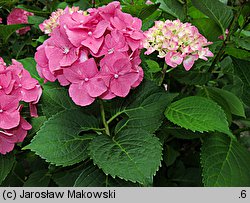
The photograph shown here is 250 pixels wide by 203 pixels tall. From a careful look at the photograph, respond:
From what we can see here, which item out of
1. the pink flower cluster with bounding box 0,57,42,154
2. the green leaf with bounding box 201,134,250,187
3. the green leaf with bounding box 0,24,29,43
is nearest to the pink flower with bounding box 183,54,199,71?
the green leaf with bounding box 201,134,250,187

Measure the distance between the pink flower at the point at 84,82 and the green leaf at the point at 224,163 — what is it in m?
0.33

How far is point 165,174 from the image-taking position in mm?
1518

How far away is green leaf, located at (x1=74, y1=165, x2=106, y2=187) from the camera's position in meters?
0.88

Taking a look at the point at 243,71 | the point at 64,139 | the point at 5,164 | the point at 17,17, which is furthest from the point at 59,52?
the point at 17,17

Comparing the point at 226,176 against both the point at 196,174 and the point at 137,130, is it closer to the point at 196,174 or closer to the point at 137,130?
the point at 137,130

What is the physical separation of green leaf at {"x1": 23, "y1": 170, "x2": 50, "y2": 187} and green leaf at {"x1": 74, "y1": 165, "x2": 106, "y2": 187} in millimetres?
283

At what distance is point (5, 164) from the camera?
3.08 feet

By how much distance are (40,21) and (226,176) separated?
88cm

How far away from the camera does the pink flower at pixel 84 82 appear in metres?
0.85

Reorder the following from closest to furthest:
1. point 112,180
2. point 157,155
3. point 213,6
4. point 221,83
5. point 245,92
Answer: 1. point 157,155
2. point 112,180
3. point 213,6
4. point 245,92
5. point 221,83

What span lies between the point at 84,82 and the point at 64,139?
0.43 ft

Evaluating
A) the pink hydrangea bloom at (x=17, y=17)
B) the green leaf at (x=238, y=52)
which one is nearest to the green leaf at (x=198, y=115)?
the green leaf at (x=238, y=52)
